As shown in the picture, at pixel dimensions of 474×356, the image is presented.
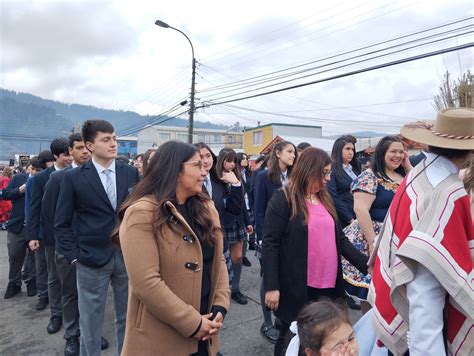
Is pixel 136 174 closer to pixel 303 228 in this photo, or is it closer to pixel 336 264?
pixel 303 228

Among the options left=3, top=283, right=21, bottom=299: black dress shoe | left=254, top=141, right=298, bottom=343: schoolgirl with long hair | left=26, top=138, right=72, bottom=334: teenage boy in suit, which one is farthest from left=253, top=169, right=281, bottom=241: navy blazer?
left=3, top=283, right=21, bottom=299: black dress shoe

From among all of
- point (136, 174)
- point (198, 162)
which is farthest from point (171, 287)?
point (136, 174)

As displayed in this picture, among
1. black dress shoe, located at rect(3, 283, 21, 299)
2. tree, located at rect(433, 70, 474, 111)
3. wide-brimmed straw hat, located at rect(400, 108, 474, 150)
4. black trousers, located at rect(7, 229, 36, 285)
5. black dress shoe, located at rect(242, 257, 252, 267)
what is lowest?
black dress shoe, located at rect(3, 283, 21, 299)

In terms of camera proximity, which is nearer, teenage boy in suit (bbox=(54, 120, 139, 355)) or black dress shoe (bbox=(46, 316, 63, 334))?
teenage boy in suit (bbox=(54, 120, 139, 355))

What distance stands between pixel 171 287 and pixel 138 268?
0.22 m

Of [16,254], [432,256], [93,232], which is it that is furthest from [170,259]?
[16,254]

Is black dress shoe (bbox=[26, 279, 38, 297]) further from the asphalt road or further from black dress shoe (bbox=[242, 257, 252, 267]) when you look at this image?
black dress shoe (bbox=[242, 257, 252, 267])

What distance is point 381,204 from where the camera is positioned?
117 inches

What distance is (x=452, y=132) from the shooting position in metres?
1.61

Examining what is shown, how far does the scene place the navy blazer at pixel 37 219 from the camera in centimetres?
395

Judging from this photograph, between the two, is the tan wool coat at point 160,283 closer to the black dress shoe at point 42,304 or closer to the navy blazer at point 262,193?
the navy blazer at point 262,193

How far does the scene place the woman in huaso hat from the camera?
1373 mm

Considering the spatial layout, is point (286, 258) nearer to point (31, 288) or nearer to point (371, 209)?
point (371, 209)

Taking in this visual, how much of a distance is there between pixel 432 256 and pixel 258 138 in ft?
130
